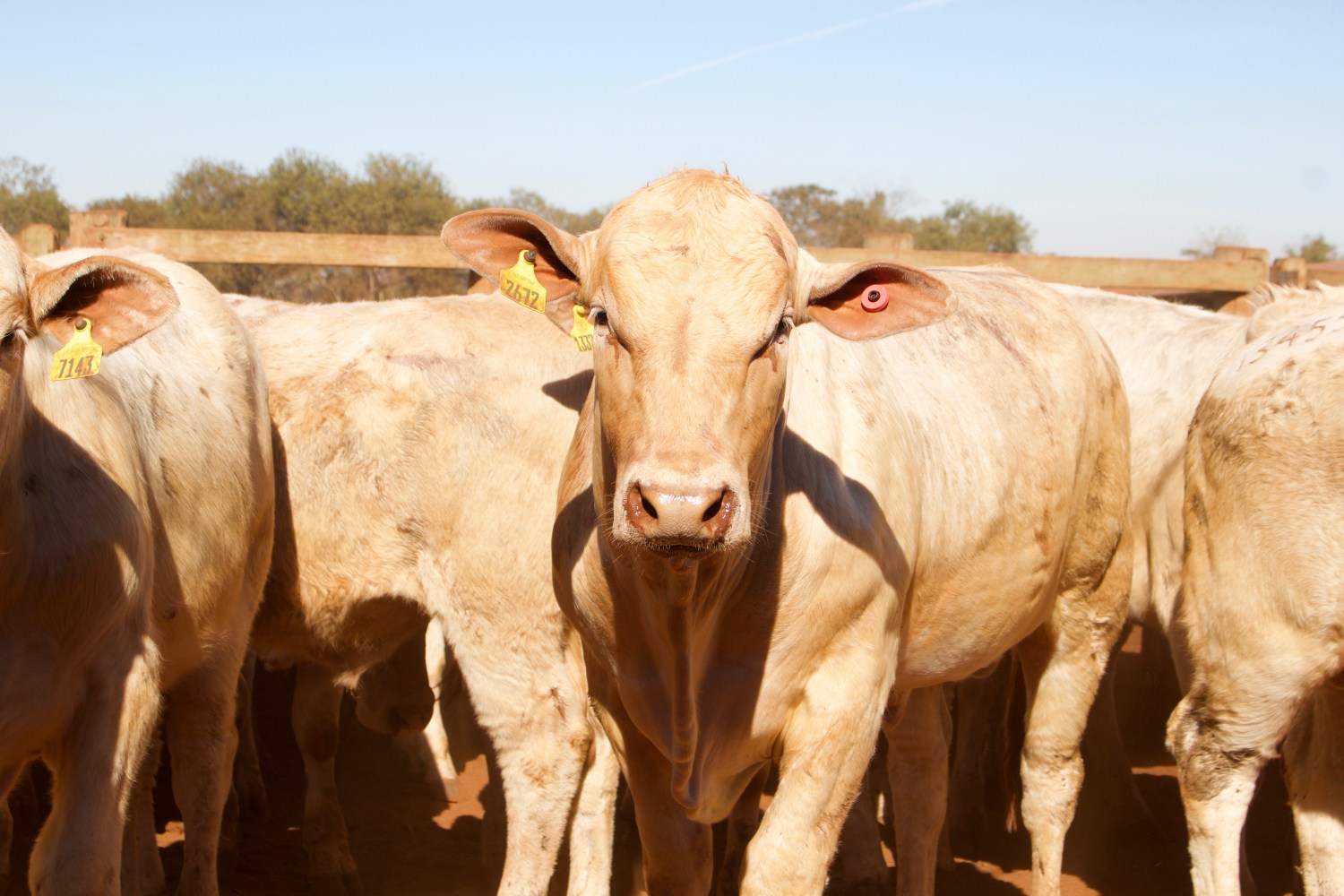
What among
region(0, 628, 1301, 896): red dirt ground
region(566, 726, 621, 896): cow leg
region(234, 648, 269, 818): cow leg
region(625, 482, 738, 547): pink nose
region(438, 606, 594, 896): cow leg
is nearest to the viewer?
region(625, 482, 738, 547): pink nose

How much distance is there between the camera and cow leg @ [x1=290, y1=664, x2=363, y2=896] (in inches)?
216

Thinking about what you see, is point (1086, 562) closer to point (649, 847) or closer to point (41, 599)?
point (649, 847)

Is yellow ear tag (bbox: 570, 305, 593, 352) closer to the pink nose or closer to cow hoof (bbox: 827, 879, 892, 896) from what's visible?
the pink nose

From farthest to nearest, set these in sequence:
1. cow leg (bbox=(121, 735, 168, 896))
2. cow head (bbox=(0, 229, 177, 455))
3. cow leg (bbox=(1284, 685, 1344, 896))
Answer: cow leg (bbox=(121, 735, 168, 896)) → cow leg (bbox=(1284, 685, 1344, 896)) → cow head (bbox=(0, 229, 177, 455))

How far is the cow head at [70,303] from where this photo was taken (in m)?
3.17

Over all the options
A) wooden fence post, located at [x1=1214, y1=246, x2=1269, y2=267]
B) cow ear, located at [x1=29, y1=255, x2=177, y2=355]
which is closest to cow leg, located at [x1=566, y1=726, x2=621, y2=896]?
cow ear, located at [x1=29, y1=255, x2=177, y2=355]

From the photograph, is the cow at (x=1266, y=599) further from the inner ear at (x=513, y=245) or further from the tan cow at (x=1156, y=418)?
the inner ear at (x=513, y=245)

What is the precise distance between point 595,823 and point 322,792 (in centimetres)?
135

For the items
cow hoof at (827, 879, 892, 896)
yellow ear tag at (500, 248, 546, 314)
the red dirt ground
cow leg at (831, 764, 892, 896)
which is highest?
yellow ear tag at (500, 248, 546, 314)

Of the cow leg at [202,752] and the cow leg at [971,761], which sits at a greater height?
the cow leg at [202,752]

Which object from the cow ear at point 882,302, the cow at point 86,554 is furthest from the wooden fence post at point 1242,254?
the cow at point 86,554

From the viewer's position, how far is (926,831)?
4.80 meters

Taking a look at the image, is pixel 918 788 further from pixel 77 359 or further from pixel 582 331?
pixel 77 359

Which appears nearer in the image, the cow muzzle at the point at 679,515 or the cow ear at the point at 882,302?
the cow muzzle at the point at 679,515
